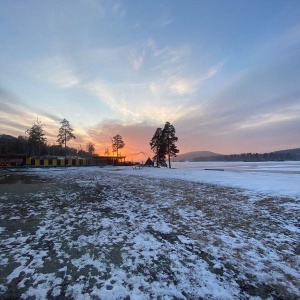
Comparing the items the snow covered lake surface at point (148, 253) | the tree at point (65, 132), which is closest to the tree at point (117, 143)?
the tree at point (65, 132)

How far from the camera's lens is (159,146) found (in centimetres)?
6272

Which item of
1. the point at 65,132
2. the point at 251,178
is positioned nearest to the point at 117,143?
the point at 65,132

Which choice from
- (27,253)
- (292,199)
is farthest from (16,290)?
(292,199)

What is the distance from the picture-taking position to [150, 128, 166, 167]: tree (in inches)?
2332

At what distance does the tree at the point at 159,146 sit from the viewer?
59.2 meters

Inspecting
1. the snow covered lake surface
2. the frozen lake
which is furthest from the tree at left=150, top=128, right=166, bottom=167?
the snow covered lake surface

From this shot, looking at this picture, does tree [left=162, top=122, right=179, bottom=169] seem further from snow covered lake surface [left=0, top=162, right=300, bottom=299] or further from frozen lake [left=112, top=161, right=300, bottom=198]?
snow covered lake surface [left=0, top=162, right=300, bottom=299]

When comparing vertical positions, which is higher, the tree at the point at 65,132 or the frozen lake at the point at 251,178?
the tree at the point at 65,132

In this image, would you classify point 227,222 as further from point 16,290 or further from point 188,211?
point 16,290

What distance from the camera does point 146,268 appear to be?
4.36m

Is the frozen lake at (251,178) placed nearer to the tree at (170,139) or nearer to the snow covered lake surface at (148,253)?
the snow covered lake surface at (148,253)

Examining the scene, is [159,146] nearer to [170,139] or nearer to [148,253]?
[170,139]

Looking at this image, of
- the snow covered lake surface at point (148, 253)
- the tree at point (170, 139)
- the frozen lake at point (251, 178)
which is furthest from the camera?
the tree at point (170, 139)

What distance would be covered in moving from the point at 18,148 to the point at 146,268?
11406 centimetres
